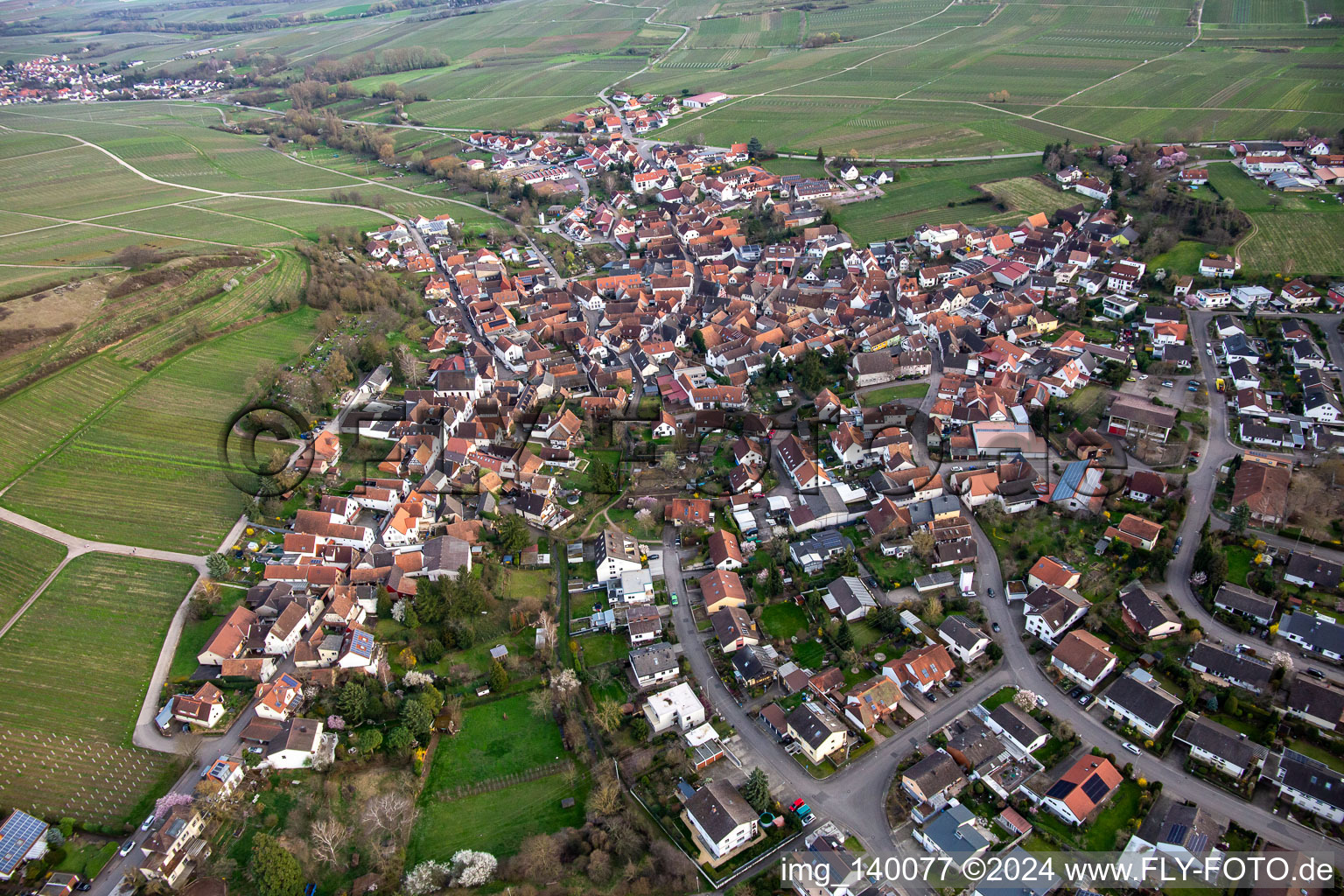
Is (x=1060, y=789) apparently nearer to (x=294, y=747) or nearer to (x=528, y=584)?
(x=528, y=584)

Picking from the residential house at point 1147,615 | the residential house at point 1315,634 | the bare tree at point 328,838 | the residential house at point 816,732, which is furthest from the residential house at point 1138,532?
the bare tree at point 328,838

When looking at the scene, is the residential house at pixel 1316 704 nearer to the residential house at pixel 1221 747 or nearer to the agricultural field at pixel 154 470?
the residential house at pixel 1221 747

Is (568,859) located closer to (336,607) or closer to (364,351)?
(336,607)

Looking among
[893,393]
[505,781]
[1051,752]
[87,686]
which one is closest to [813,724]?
[1051,752]

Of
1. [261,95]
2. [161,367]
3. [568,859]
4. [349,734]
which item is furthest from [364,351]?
[261,95]

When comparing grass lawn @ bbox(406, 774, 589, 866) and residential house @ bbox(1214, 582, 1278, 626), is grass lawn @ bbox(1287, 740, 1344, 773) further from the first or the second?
grass lawn @ bbox(406, 774, 589, 866)

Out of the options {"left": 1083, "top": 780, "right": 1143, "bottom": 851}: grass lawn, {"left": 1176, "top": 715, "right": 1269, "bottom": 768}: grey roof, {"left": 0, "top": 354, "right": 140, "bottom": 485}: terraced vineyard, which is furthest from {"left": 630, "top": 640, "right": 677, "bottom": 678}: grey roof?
{"left": 0, "top": 354, "right": 140, "bottom": 485}: terraced vineyard
